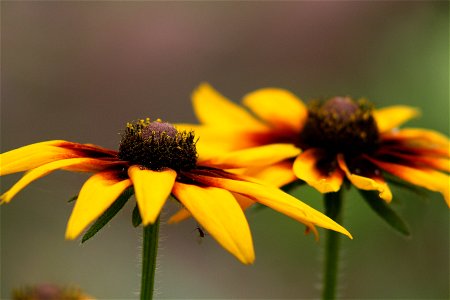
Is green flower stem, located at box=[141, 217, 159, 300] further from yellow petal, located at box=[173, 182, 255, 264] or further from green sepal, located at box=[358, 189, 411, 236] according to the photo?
green sepal, located at box=[358, 189, 411, 236]

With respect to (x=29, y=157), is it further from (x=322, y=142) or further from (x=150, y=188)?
(x=322, y=142)

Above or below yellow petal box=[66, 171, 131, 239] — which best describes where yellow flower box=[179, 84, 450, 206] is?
above

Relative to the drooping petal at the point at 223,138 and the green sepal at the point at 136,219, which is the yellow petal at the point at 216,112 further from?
the green sepal at the point at 136,219

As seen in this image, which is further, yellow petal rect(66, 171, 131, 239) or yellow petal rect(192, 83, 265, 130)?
yellow petal rect(192, 83, 265, 130)

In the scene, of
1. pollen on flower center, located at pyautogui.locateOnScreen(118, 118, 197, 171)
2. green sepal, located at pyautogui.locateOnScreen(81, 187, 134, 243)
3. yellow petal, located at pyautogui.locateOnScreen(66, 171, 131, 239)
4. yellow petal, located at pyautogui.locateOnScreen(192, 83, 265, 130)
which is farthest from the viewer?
yellow petal, located at pyautogui.locateOnScreen(192, 83, 265, 130)

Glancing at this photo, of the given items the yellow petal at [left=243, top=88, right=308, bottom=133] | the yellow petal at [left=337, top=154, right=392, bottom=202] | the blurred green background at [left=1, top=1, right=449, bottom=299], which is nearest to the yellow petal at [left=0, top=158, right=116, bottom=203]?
the yellow petal at [left=337, top=154, right=392, bottom=202]

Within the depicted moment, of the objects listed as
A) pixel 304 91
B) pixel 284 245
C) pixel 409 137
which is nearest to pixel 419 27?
pixel 304 91

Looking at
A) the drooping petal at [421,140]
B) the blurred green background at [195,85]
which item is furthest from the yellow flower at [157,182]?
the blurred green background at [195,85]

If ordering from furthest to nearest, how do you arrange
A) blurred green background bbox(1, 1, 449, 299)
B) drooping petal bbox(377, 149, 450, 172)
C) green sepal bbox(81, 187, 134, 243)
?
blurred green background bbox(1, 1, 449, 299) < drooping petal bbox(377, 149, 450, 172) < green sepal bbox(81, 187, 134, 243)
